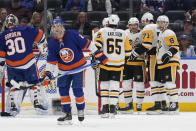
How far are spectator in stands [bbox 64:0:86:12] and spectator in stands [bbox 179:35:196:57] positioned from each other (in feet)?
7.68

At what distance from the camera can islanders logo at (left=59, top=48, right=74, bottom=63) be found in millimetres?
7629

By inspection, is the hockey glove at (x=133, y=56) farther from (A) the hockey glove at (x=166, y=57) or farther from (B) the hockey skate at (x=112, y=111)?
(B) the hockey skate at (x=112, y=111)

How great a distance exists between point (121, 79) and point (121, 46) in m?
0.51

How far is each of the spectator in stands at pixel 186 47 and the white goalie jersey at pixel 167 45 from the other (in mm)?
845

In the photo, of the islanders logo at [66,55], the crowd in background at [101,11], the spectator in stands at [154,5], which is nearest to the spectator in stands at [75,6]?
the crowd in background at [101,11]

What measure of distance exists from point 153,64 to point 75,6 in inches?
112

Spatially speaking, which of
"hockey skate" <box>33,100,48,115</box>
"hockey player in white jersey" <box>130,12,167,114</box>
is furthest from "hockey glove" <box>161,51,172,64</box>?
"hockey skate" <box>33,100,48,115</box>

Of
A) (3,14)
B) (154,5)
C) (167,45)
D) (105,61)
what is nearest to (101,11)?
(154,5)

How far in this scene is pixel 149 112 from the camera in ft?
31.9

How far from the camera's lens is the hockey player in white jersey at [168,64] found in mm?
9516

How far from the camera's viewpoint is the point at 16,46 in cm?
845

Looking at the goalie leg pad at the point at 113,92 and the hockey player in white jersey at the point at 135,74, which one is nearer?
the goalie leg pad at the point at 113,92

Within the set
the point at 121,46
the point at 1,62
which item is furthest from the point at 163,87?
the point at 1,62

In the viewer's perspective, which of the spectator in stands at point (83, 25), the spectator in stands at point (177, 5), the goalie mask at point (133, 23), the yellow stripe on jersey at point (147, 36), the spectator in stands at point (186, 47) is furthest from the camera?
the spectator in stands at point (177, 5)
